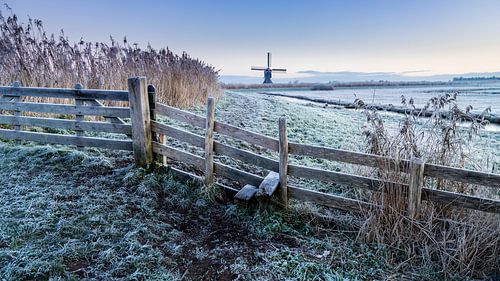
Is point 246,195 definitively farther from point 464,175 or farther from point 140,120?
point 464,175

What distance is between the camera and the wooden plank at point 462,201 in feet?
Result: 10.4

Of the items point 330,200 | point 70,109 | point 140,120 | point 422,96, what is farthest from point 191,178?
point 422,96

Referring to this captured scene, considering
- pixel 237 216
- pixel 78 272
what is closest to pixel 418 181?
pixel 237 216

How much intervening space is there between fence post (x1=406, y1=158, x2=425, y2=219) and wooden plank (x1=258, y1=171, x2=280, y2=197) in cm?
156

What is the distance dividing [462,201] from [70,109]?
21.2 ft

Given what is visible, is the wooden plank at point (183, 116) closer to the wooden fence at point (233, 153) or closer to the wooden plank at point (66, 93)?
the wooden fence at point (233, 153)

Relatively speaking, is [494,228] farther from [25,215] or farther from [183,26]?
[183,26]

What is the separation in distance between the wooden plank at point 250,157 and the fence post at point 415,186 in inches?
64.0

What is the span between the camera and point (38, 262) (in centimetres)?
276

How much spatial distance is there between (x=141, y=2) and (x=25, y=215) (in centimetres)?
1109

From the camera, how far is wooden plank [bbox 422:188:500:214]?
10.4 ft

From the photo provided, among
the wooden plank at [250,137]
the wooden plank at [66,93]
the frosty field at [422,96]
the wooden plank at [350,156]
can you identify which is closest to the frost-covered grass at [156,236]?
the wooden plank at [350,156]

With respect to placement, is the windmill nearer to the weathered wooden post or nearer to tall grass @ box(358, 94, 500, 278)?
the weathered wooden post

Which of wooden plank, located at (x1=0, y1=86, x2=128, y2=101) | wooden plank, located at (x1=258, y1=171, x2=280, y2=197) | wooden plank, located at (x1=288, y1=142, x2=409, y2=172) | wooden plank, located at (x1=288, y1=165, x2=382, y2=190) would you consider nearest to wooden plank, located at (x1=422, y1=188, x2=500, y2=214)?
wooden plank, located at (x1=288, y1=142, x2=409, y2=172)
